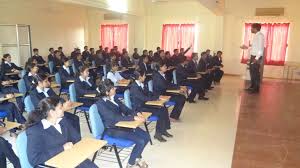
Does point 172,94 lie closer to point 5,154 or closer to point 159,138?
point 159,138

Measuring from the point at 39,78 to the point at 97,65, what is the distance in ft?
16.9

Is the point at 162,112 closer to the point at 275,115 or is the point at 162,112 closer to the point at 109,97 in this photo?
the point at 109,97

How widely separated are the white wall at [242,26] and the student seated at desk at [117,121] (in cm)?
924

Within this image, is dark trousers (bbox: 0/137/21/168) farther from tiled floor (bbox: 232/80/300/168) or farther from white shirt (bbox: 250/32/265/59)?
white shirt (bbox: 250/32/265/59)

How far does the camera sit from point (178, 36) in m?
12.3

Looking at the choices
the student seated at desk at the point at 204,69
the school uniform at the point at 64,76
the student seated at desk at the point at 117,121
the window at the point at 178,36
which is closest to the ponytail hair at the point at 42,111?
the student seated at desk at the point at 117,121

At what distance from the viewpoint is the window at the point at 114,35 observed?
1308cm

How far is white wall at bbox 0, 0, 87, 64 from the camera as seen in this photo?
30.9 feet

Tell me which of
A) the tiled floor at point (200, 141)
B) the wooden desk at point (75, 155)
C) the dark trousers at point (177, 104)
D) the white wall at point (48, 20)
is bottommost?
the tiled floor at point (200, 141)

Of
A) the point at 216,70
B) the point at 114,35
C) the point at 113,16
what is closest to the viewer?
the point at 216,70

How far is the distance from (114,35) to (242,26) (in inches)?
236

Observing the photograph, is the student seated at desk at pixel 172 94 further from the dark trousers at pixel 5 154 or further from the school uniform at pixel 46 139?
the dark trousers at pixel 5 154

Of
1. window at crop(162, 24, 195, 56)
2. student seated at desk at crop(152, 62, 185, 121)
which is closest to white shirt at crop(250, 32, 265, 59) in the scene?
student seated at desk at crop(152, 62, 185, 121)

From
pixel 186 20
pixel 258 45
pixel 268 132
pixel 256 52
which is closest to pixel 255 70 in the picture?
pixel 256 52
